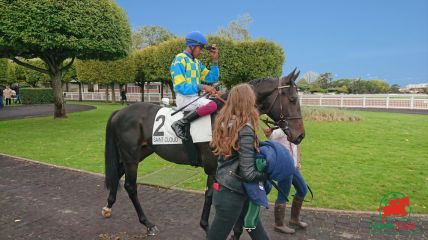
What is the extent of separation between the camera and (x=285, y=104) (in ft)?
15.0

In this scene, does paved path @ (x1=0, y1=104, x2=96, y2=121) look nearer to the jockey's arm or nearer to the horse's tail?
the horse's tail

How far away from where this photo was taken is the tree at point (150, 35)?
68500mm

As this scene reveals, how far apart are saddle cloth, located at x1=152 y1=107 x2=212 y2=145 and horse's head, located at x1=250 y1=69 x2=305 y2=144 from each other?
84 centimetres

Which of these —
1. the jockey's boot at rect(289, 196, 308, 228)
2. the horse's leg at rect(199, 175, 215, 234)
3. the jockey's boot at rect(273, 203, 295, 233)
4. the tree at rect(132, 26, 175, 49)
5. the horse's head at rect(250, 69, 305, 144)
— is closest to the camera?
the horse's head at rect(250, 69, 305, 144)

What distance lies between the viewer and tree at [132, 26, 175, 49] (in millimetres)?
68500

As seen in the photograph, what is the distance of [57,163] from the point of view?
968 centimetres

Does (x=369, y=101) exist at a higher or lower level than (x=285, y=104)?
lower

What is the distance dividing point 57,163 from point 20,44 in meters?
9.77

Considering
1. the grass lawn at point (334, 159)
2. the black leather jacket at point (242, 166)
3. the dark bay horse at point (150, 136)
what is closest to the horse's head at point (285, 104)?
the dark bay horse at point (150, 136)

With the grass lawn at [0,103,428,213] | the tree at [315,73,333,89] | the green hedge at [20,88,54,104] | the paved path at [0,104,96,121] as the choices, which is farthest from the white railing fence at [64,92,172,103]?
the tree at [315,73,333,89]

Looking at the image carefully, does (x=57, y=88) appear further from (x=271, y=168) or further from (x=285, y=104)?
(x=271, y=168)

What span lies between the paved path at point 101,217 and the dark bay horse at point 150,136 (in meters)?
0.35

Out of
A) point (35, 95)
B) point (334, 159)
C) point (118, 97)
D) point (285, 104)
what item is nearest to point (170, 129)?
point (285, 104)

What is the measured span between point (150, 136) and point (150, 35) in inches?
2633
